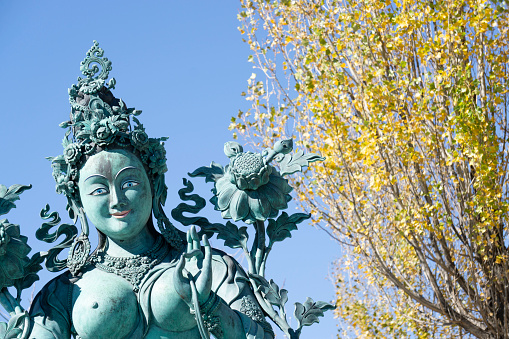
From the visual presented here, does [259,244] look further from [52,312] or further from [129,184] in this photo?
[52,312]

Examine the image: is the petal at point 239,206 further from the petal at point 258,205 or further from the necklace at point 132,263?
the necklace at point 132,263

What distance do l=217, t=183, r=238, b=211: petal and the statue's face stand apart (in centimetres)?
50

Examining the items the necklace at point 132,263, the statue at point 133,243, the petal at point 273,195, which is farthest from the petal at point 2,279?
the petal at point 273,195

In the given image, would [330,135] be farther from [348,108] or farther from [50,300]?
[50,300]

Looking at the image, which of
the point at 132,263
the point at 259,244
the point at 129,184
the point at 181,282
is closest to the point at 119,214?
the point at 129,184

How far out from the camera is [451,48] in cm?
1044

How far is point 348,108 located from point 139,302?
6240 mm

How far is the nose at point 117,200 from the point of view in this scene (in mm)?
5250

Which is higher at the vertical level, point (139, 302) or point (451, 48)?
point (451, 48)

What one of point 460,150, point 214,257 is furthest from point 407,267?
point 214,257

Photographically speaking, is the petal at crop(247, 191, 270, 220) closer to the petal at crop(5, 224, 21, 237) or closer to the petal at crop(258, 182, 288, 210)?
the petal at crop(258, 182, 288, 210)

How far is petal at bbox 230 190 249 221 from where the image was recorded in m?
5.55

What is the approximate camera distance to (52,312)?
205 inches

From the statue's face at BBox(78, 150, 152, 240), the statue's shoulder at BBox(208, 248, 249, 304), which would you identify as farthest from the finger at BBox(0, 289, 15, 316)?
the statue's shoulder at BBox(208, 248, 249, 304)
